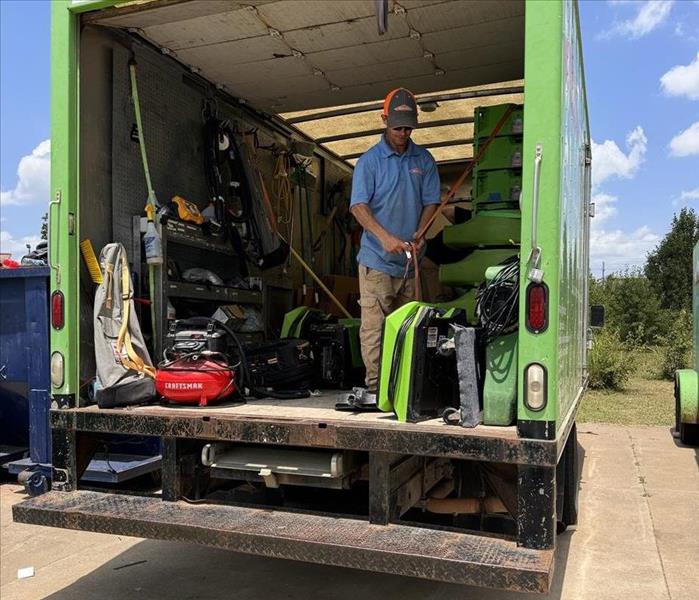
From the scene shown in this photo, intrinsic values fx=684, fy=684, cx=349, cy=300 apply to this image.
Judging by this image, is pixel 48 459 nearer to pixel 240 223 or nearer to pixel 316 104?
pixel 240 223

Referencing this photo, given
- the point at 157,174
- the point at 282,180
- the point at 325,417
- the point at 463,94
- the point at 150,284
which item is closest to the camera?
the point at 325,417

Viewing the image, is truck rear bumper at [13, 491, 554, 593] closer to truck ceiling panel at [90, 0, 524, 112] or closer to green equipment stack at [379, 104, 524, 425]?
green equipment stack at [379, 104, 524, 425]

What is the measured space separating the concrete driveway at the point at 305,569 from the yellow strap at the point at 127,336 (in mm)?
1229

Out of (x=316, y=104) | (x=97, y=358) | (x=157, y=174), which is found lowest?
(x=97, y=358)

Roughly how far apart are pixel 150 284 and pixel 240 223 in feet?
4.22

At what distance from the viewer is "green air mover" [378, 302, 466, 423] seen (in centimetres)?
300

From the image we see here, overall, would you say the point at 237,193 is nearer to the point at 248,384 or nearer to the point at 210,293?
the point at 210,293

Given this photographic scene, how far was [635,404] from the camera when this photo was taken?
38.4 ft

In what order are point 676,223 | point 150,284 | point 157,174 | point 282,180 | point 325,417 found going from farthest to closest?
point 676,223 < point 282,180 < point 157,174 < point 150,284 < point 325,417

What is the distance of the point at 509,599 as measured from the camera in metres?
3.62

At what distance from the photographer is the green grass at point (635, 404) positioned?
10031mm

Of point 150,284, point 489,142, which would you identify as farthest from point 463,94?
point 150,284

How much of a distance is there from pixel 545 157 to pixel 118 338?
7.73ft

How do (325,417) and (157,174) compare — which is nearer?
(325,417)
